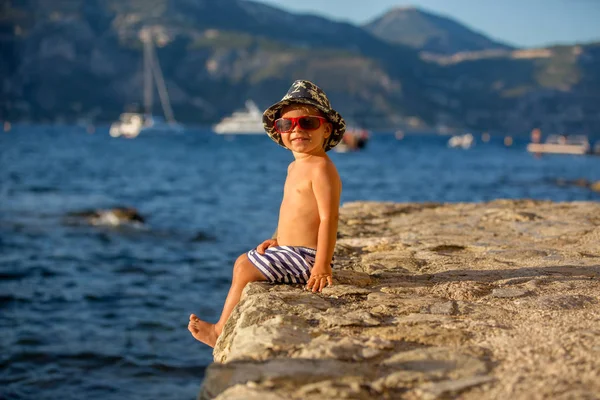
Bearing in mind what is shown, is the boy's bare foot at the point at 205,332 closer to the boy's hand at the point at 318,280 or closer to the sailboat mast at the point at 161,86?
the boy's hand at the point at 318,280

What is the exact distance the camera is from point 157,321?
861 centimetres

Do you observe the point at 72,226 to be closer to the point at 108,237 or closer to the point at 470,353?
the point at 108,237

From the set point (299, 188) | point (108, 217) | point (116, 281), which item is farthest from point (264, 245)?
point (108, 217)

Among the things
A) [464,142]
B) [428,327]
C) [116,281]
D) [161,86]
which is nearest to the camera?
[428,327]

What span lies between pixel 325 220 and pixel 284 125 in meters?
0.60

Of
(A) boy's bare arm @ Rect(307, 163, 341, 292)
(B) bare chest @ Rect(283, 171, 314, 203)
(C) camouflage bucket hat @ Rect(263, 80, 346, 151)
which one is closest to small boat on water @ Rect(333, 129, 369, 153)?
(C) camouflage bucket hat @ Rect(263, 80, 346, 151)

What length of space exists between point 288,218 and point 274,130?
0.58m

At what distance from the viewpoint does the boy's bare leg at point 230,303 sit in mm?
3787

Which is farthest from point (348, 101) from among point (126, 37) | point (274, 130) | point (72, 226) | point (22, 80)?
point (274, 130)

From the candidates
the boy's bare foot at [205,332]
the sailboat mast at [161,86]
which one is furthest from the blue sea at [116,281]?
the sailboat mast at [161,86]

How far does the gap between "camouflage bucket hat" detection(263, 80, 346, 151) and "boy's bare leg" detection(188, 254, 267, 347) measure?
807 millimetres

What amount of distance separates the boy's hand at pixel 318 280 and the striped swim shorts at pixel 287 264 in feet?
0.41

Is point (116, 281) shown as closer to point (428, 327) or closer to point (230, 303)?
point (230, 303)

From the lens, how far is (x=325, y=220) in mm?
3803
